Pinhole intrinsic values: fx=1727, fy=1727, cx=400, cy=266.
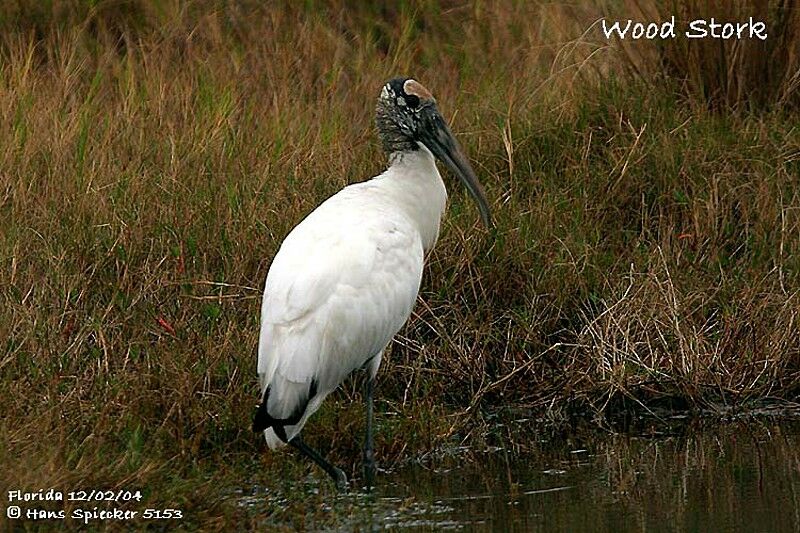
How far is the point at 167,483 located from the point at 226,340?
41.6 inches

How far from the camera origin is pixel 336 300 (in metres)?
5.54

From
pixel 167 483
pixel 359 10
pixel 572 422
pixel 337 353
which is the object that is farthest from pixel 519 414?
pixel 359 10

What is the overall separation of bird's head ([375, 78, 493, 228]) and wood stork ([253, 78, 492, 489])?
221mm

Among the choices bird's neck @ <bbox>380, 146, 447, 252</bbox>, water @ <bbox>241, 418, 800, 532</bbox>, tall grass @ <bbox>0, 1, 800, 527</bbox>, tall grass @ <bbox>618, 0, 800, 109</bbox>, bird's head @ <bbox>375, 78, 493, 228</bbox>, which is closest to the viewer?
water @ <bbox>241, 418, 800, 532</bbox>

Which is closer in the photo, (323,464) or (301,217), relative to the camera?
(323,464)

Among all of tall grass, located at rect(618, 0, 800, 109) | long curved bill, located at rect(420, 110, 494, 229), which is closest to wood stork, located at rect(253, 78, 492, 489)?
long curved bill, located at rect(420, 110, 494, 229)

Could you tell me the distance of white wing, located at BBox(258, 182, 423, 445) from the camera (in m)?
5.44

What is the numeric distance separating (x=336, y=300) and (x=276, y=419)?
44 cm

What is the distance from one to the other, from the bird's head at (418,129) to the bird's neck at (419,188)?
39 mm

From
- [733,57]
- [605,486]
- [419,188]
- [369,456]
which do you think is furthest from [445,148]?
[733,57]

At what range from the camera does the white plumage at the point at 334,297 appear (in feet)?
17.9

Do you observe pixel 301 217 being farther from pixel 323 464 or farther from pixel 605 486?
pixel 605 486

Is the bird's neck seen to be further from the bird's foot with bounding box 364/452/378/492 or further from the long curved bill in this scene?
the bird's foot with bounding box 364/452/378/492

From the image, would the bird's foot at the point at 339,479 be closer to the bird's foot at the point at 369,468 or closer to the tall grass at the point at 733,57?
the bird's foot at the point at 369,468
